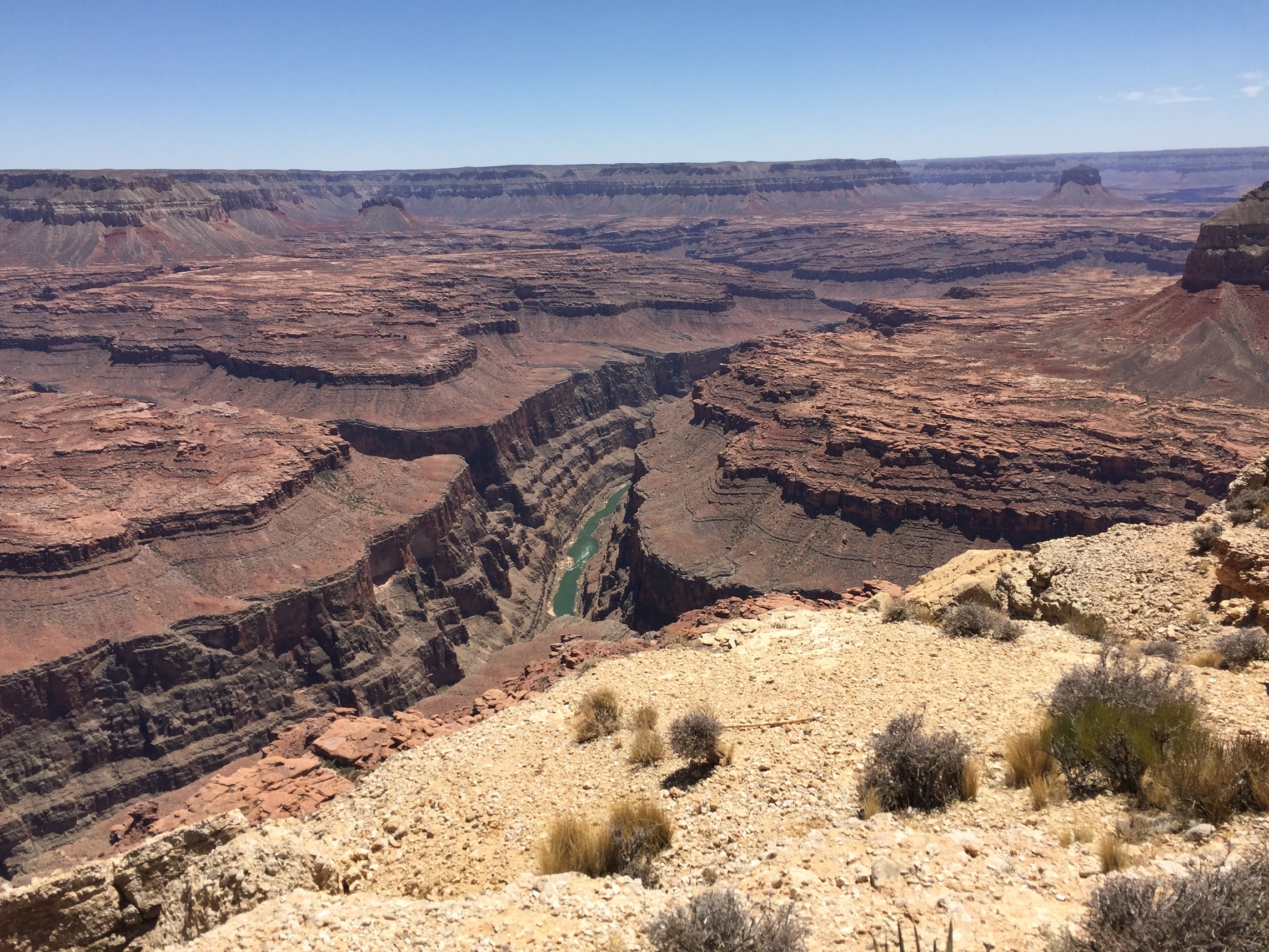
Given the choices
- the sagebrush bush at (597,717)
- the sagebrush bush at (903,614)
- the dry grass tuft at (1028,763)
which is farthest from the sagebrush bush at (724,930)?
the sagebrush bush at (903,614)

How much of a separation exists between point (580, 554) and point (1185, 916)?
73.4 m

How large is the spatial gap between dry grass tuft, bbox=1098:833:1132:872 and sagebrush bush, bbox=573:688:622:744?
9253mm

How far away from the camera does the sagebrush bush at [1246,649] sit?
13.0m

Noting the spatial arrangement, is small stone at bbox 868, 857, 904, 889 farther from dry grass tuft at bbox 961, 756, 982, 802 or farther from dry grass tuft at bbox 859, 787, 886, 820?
dry grass tuft at bbox 961, 756, 982, 802

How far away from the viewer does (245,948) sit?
28.4 ft

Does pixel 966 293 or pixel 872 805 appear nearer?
pixel 872 805

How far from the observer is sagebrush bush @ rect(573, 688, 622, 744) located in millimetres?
15703

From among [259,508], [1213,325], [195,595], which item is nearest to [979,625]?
[195,595]

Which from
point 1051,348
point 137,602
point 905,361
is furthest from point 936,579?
point 1051,348

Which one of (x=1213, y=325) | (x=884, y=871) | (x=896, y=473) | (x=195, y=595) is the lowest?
(x=195, y=595)

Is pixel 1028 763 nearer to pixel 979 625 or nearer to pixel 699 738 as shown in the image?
pixel 699 738

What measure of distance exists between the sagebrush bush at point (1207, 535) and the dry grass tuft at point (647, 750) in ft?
45.1

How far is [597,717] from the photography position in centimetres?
1595

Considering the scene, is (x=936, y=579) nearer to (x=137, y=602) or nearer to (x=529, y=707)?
(x=529, y=707)
